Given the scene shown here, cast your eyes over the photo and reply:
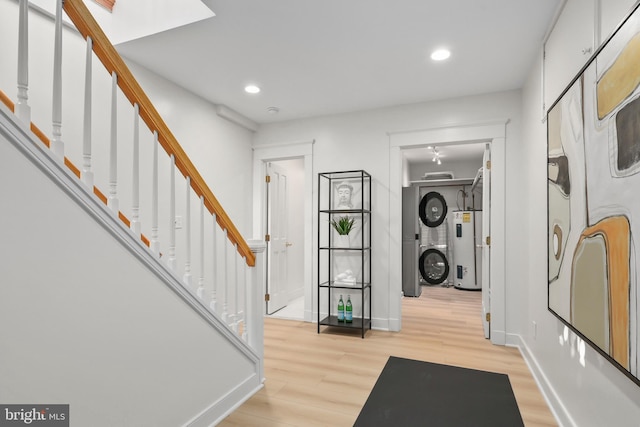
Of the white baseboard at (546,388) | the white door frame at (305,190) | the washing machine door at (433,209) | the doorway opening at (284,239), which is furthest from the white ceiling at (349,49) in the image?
the washing machine door at (433,209)

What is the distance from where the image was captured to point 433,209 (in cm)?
691

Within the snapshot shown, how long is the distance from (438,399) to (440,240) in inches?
192

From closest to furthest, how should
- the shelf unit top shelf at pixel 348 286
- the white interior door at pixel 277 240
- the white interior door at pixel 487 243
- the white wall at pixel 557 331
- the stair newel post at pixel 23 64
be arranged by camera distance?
the stair newel post at pixel 23 64 → the white wall at pixel 557 331 → the white interior door at pixel 487 243 → the shelf unit top shelf at pixel 348 286 → the white interior door at pixel 277 240

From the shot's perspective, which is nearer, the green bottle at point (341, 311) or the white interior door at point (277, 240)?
the green bottle at point (341, 311)

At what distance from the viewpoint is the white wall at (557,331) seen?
1.39 m

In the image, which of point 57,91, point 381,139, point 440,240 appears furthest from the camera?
point 440,240

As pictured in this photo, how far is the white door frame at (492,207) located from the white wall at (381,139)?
43 mm

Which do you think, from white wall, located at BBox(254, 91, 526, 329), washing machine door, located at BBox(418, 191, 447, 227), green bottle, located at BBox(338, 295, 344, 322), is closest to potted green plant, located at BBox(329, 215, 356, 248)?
white wall, located at BBox(254, 91, 526, 329)

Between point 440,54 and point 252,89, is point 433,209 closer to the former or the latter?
point 440,54

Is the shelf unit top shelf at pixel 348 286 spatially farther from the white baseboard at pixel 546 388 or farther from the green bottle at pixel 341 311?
the white baseboard at pixel 546 388

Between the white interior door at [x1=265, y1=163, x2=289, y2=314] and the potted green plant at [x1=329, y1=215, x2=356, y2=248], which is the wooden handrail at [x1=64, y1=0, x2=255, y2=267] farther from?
the white interior door at [x1=265, y1=163, x2=289, y2=314]

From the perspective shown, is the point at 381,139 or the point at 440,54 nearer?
the point at 440,54

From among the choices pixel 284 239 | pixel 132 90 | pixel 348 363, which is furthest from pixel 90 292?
pixel 284 239

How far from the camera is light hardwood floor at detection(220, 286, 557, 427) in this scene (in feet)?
7.09
